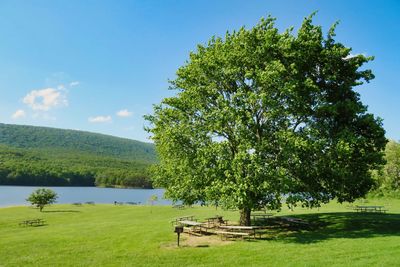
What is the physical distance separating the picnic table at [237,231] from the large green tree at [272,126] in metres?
1.48

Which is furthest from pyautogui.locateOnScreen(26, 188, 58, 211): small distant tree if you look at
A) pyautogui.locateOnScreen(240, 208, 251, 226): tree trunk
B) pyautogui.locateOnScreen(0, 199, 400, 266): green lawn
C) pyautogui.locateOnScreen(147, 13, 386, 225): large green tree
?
pyautogui.locateOnScreen(240, 208, 251, 226): tree trunk

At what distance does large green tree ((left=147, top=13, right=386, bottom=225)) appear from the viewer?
2605 centimetres

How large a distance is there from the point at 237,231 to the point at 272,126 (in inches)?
345

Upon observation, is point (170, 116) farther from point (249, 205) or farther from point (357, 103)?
point (357, 103)

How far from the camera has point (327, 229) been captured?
29.8m

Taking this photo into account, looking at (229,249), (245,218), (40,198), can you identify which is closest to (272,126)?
(245,218)

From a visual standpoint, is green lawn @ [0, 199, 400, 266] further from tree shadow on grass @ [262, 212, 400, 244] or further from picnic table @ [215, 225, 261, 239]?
picnic table @ [215, 225, 261, 239]

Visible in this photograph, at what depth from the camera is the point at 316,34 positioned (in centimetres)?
2886

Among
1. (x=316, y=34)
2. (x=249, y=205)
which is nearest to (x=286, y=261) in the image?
(x=249, y=205)

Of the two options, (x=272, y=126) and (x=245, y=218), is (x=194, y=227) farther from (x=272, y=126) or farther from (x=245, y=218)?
(x=272, y=126)

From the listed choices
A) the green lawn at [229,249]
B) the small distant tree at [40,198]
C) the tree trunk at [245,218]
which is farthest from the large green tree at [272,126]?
the small distant tree at [40,198]

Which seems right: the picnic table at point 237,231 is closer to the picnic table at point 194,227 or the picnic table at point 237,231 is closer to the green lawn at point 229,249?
the green lawn at point 229,249

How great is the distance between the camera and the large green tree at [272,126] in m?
26.0

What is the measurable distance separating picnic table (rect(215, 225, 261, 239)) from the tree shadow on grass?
117cm
